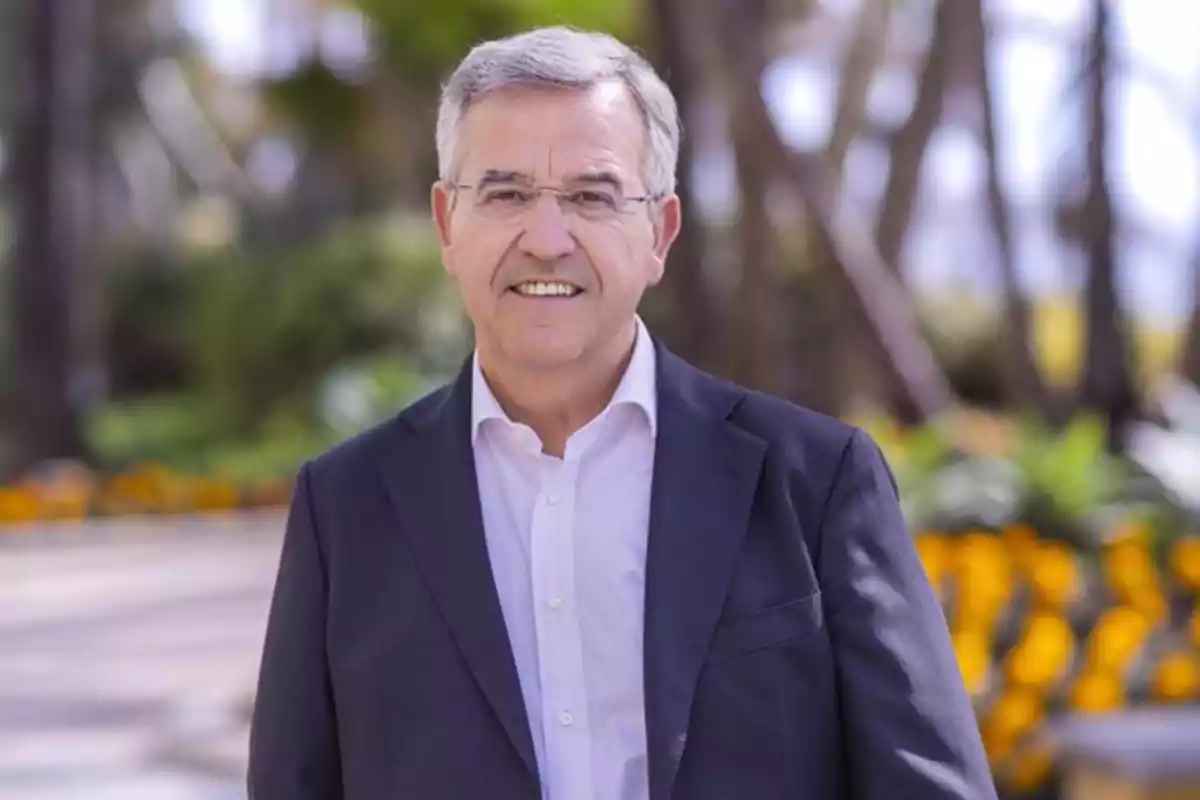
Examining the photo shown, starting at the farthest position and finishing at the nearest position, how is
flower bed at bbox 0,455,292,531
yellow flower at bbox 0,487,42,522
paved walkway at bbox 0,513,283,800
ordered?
flower bed at bbox 0,455,292,531 < yellow flower at bbox 0,487,42,522 < paved walkway at bbox 0,513,283,800

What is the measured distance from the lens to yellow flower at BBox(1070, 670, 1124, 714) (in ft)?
18.5

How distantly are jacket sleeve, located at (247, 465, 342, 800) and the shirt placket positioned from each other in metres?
0.25

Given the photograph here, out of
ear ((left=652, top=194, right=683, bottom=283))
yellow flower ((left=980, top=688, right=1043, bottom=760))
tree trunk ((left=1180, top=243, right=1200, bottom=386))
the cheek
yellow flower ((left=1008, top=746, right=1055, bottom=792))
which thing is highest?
tree trunk ((left=1180, top=243, right=1200, bottom=386))

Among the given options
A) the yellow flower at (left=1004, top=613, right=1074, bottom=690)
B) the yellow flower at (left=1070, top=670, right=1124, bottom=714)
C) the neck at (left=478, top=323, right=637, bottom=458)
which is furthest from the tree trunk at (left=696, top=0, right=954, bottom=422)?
the neck at (left=478, top=323, right=637, bottom=458)

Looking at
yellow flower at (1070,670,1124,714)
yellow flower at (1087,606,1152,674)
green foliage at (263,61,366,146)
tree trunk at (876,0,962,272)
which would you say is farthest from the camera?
green foliage at (263,61,366,146)

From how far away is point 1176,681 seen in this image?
19.0 ft

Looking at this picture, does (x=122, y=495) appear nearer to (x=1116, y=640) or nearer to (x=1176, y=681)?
(x=1116, y=640)

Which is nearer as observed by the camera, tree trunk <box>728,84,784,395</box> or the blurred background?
the blurred background

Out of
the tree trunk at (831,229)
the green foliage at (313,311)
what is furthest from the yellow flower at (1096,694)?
the green foliage at (313,311)

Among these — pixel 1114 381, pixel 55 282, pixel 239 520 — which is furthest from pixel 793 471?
pixel 55 282

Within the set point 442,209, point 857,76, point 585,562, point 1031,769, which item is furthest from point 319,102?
point 585,562

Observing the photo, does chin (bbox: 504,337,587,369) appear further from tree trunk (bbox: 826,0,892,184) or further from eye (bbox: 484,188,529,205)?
tree trunk (bbox: 826,0,892,184)

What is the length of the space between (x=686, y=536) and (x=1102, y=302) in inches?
319

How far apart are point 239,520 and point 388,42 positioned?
785 cm
